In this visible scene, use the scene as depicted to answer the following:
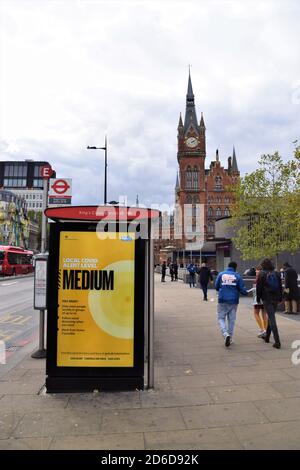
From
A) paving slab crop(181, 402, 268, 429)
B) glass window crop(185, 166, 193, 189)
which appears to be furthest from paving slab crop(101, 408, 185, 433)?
glass window crop(185, 166, 193, 189)

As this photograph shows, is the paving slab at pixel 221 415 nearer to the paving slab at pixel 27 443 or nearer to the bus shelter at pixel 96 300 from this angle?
the bus shelter at pixel 96 300

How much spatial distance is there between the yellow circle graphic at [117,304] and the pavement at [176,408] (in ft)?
2.77

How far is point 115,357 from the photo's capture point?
548 centimetres

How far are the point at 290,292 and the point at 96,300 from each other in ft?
30.9

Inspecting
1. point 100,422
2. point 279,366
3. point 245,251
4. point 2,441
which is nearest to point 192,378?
point 279,366

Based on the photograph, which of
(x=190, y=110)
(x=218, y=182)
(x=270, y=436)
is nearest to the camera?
(x=270, y=436)

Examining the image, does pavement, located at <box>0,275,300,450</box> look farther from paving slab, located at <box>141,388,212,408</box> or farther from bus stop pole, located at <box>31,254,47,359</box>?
bus stop pole, located at <box>31,254,47,359</box>

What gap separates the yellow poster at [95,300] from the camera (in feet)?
17.9

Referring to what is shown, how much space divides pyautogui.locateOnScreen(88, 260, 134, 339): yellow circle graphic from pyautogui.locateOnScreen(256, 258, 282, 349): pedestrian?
373 cm

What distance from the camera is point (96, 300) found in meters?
5.58

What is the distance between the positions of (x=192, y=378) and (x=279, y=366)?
1575 mm

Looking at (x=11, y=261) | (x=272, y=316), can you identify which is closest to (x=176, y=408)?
(x=272, y=316)

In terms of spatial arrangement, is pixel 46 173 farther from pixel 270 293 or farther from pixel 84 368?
pixel 270 293
